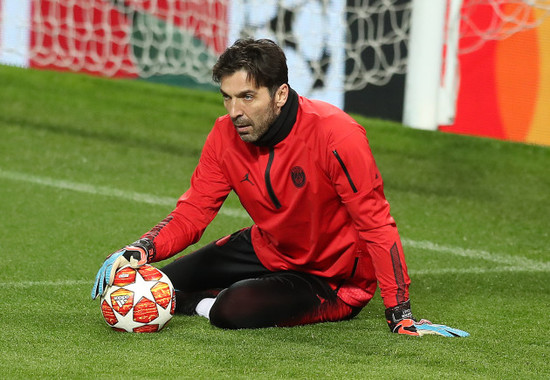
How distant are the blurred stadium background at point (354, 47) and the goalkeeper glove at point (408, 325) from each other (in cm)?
344

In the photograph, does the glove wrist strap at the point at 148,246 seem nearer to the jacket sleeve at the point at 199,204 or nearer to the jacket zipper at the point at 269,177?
the jacket sleeve at the point at 199,204

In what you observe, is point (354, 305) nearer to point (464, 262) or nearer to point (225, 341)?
point (225, 341)

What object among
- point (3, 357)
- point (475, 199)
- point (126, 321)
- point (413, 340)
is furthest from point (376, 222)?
point (475, 199)

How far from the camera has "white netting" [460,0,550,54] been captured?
24.7 ft

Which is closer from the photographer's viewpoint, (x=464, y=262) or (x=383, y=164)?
(x=464, y=262)

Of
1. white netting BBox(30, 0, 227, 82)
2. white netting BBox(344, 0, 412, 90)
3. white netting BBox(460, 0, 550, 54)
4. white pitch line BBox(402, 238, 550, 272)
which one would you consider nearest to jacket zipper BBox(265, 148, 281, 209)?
white pitch line BBox(402, 238, 550, 272)

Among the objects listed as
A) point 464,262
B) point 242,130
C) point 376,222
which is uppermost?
point 242,130

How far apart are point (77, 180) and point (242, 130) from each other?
130 inches

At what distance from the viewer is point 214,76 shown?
149 inches

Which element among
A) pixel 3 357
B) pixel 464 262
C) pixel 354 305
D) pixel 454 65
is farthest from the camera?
pixel 454 65

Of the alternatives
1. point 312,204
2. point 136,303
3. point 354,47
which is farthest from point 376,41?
point 136,303

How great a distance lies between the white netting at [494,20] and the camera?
754 centimetres

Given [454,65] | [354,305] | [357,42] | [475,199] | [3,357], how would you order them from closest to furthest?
1. [3,357]
2. [354,305]
3. [475,199]
4. [454,65]
5. [357,42]

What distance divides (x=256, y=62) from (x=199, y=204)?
68cm
